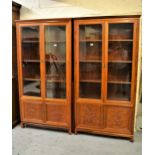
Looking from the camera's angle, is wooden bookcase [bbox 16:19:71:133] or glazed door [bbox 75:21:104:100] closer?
glazed door [bbox 75:21:104:100]

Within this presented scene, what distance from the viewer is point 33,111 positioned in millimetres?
3430

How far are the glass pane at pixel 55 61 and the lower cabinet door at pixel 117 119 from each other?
0.88 metres

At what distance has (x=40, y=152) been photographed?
2.71m

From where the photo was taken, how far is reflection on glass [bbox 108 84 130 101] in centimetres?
307

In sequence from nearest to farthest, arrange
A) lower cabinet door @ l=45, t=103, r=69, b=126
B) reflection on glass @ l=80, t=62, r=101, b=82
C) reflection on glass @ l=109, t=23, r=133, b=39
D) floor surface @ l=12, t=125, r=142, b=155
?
floor surface @ l=12, t=125, r=142, b=155, reflection on glass @ l=109, t=23, r=133, b=39, reflection on glass @ l=80, t=62, r=101, b=82, lower cabinet door @ l=45, t=103, r=69, b=126

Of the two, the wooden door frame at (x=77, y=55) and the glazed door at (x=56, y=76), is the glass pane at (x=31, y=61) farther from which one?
the wooden door frame at (x=77, y=55)

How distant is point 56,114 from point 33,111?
48 cm

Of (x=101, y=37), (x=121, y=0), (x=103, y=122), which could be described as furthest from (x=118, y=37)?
(x=103, y=122)

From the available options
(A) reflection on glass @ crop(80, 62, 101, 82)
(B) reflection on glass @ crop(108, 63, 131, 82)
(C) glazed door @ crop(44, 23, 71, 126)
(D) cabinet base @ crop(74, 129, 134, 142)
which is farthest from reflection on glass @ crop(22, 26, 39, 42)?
(D) cabinet base @ crop(74, 129, 134, 142)

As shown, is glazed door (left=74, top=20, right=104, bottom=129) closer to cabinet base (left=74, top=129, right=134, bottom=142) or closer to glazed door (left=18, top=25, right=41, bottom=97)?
cabinet base (left=74, top=129, right=134, bottom=142)

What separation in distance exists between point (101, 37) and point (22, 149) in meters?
2.27

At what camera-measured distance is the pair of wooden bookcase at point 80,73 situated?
2977 millimetres

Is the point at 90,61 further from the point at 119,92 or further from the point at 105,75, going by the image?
the point at 119,92
